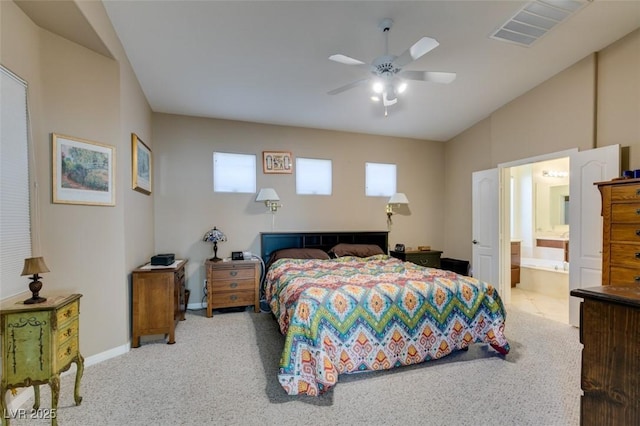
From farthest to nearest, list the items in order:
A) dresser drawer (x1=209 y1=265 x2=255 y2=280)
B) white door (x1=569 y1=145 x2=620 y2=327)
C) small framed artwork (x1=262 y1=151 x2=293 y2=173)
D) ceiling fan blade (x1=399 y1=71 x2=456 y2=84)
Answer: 1. small framed artwork (x1=262 y1=151 x2=293 y2=173)
2. dresser drawer (x1=209 y1=265 x2=255 y2=280)
3. white door (x1=569 y1=145 x2=620 y2=327)
4. ceiling fan blade (x1=399 y1=71 x2=456 y2=84)

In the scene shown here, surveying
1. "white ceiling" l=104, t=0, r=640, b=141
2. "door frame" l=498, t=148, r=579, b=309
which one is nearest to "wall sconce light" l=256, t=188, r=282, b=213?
"white ceiling" l=104, t=0, r=640, b=141

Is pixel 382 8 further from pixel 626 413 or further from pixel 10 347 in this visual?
pixel 10 347

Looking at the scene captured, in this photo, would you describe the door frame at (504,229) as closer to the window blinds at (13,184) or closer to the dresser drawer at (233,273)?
the dresser drawer at (233,273)

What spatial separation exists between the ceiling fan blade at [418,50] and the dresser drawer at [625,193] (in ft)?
7.22

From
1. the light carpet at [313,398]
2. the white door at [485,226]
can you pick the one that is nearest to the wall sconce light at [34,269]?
the light carpet at [313,398]

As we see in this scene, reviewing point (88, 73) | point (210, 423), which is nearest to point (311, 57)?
point (88, 73)

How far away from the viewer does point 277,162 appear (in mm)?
4660

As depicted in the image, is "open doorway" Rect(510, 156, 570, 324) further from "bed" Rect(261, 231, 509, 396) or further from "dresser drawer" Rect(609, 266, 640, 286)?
"bed" Rect(261, 231, 509, 396)

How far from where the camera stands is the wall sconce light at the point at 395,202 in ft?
16.4

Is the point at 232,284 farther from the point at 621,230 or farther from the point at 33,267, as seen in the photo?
the point at 621,230

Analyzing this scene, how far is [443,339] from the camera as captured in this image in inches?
102

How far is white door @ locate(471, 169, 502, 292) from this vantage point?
4469 millimetres

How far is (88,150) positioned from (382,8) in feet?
9.36

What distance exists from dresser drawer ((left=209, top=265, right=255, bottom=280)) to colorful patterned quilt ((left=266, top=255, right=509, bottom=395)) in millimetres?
1057
